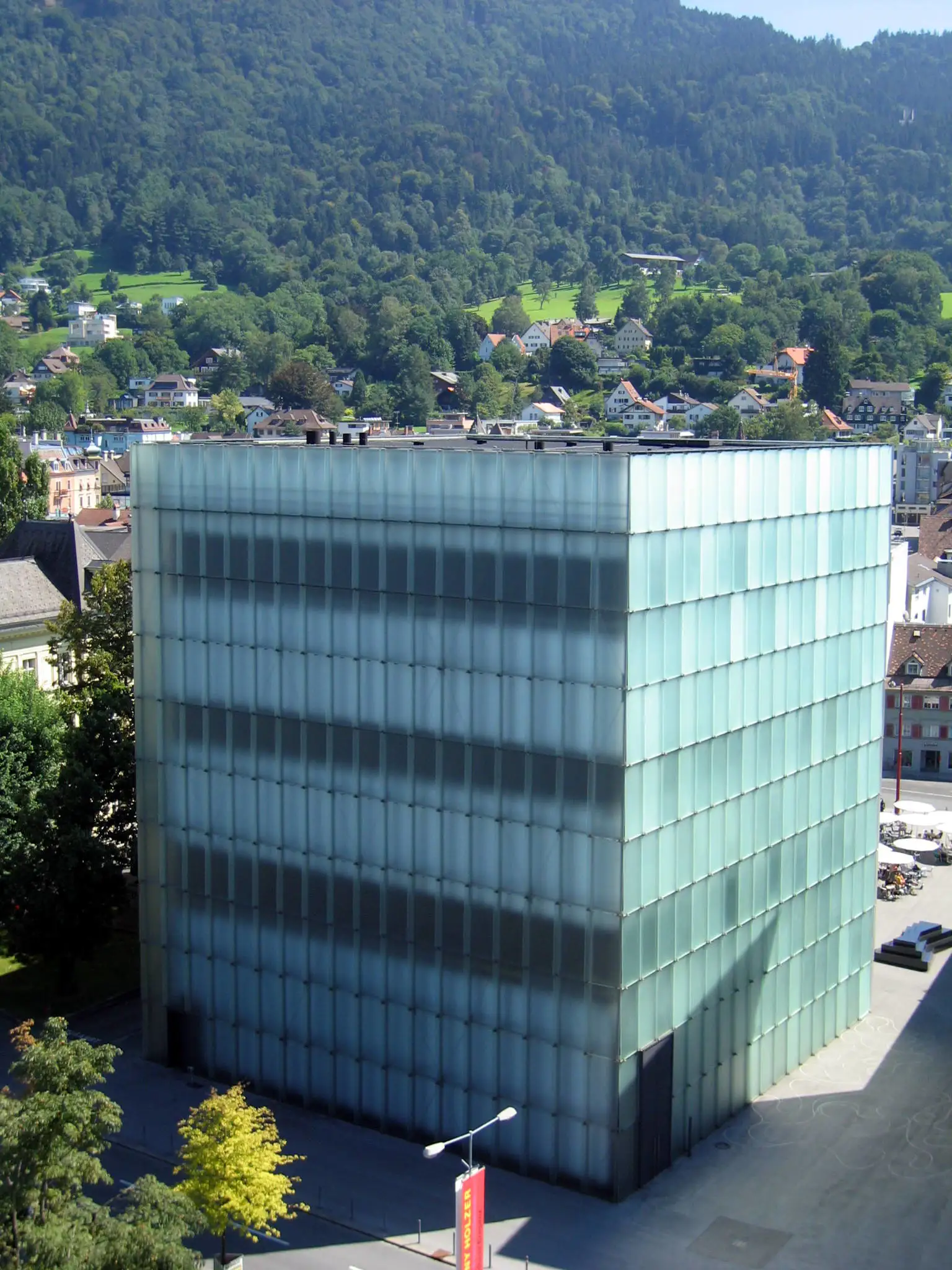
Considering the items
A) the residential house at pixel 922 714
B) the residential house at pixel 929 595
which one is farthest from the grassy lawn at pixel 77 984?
the residential house at pixel 929 595

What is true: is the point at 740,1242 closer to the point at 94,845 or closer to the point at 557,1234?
the point at 557,1234

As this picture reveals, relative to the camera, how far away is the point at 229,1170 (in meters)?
36.4

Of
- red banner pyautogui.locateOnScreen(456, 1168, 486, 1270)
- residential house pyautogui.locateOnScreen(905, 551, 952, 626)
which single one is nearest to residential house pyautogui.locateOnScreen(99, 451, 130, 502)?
residential house pyautogui.locateOnScreen(905, 551, 952, 626)

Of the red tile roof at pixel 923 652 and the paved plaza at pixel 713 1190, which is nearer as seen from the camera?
the paved plaza at pixel 713 1190

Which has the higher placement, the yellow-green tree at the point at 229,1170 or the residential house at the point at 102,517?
the residential house at the point at 102,517

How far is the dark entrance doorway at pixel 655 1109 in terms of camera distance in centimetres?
4097

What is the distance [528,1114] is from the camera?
41.7 metres

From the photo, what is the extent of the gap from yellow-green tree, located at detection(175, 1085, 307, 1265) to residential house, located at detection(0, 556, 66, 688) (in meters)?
46.4

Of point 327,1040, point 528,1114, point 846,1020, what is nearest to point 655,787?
point 528,1114

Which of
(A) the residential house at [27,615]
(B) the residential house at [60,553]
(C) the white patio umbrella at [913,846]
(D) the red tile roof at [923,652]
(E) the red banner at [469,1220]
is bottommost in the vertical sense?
(C) the white patio umbrella at [913,846]

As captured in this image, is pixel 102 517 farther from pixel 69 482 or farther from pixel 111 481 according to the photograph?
pixel 111 481

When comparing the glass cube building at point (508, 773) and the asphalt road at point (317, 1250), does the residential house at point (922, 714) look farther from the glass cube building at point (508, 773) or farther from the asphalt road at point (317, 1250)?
the asphalt road at point (317, 1250)

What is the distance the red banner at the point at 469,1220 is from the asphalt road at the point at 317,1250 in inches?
136

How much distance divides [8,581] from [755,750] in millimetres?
49636
